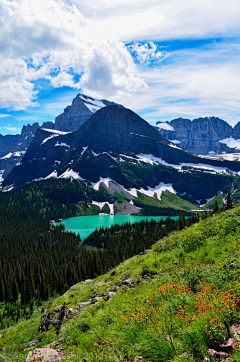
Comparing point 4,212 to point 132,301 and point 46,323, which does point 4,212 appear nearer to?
point 46,323

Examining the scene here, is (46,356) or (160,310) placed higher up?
(160,310)

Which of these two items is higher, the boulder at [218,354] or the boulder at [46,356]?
the boulder at [218,354]

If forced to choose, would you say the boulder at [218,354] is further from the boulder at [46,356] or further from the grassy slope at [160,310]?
the boulder at [46,356]

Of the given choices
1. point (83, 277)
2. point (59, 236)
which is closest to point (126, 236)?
point (59, 236)

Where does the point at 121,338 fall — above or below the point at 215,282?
below

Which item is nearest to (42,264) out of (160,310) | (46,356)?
(46,356)

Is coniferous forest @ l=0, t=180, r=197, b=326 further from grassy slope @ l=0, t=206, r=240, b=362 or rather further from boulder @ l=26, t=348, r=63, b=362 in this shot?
boulder @ l=26, t=348, r=63, b=362

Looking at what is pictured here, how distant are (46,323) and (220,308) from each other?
1945 cm

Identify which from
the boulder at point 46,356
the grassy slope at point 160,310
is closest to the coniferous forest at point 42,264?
the grassy slope at point 160,310

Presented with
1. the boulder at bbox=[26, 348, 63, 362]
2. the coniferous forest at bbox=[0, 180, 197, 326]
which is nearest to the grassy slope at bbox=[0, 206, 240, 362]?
the boulder at bbox=[26, 348, 63, 362]

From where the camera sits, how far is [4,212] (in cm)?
19362

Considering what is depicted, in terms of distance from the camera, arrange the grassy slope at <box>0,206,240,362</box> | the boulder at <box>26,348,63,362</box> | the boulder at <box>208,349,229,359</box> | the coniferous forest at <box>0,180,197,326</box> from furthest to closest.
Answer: the coniferous forest at <box>0,180,197,326</box> → the boulder at <box>26,348,63,362</box> → the grassy slope at <box>0,206,240,362</box> → the boulder at <box>208,349,229,359</box>

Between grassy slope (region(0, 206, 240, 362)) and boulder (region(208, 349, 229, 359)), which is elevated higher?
boulder (region(208, 349, 229, 359))

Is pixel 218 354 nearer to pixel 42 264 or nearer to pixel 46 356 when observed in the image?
pixel 46 356
